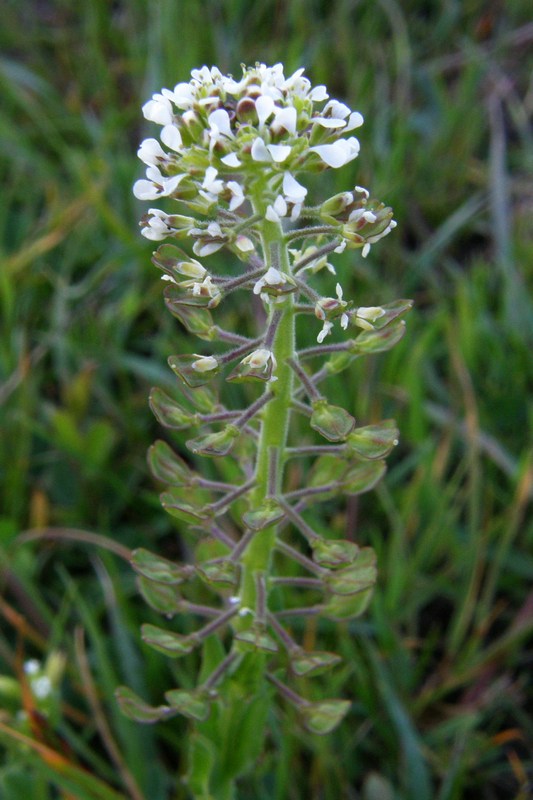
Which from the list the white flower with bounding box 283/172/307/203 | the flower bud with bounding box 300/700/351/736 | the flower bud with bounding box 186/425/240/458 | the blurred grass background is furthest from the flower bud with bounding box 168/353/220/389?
the blurred grass background

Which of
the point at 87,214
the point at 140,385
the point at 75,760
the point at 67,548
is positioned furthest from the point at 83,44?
the point at 75,760

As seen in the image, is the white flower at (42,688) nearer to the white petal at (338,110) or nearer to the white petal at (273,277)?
the white petal at (273,277)

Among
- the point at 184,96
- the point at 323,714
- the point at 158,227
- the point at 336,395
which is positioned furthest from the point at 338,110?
the point at 336,395

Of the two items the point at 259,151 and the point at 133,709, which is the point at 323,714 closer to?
the point at 133,709

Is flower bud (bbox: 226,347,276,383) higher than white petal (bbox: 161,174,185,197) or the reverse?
the reverse

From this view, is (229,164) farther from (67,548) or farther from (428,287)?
(428,287)

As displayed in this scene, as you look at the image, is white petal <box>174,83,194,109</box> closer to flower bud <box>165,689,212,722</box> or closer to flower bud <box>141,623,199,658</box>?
flower bud <box>141,623,199,658</box>

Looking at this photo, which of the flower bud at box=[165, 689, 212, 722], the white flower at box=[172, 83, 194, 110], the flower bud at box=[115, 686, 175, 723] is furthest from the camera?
the flower bud at box=[115, 686, 175, 723]
